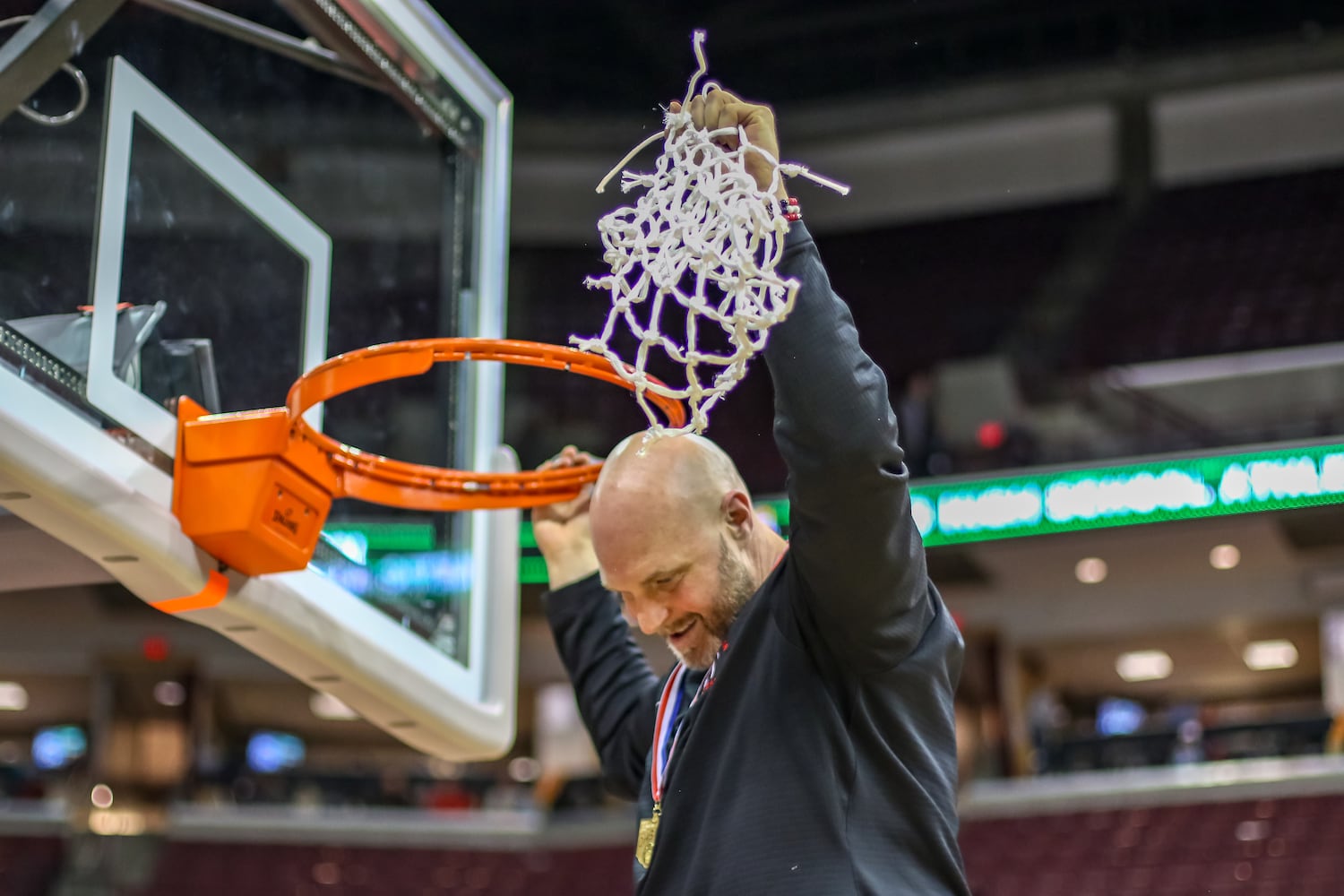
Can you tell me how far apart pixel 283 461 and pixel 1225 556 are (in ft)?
27.2

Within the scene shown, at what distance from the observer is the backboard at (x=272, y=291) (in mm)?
1885

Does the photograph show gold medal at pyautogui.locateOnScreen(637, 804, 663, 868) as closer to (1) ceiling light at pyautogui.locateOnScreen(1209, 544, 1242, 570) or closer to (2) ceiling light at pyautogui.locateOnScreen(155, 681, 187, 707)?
(1) ceiling light at pyautogui.locateOnScreen(1209, 544, 1242, 570)

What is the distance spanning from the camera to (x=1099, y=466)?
8.14m

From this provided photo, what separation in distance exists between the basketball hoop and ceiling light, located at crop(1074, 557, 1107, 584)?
304 inches

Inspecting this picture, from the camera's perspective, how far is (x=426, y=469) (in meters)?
2.30

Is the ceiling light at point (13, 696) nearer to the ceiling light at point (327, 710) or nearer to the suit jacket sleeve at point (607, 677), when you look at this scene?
the ceiling light at point (327, 710)

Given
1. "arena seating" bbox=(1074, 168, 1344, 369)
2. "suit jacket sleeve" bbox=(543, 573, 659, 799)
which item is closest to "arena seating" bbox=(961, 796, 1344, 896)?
"arena seating" bbox=(1074, 168, 1344, 369)

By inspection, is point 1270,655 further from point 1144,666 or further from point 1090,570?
point 1090,570

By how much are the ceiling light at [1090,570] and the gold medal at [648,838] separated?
8.02 meters

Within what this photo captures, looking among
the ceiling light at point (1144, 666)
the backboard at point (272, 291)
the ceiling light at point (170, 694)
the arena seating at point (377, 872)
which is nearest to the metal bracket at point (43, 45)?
the backboard at point (272, 291)

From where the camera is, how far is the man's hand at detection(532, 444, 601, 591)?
240 cm

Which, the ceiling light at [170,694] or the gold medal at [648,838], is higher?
the gold medal at [648,838]

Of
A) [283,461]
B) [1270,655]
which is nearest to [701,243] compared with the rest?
[283,461]

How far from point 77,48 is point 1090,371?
7848 millimetres
